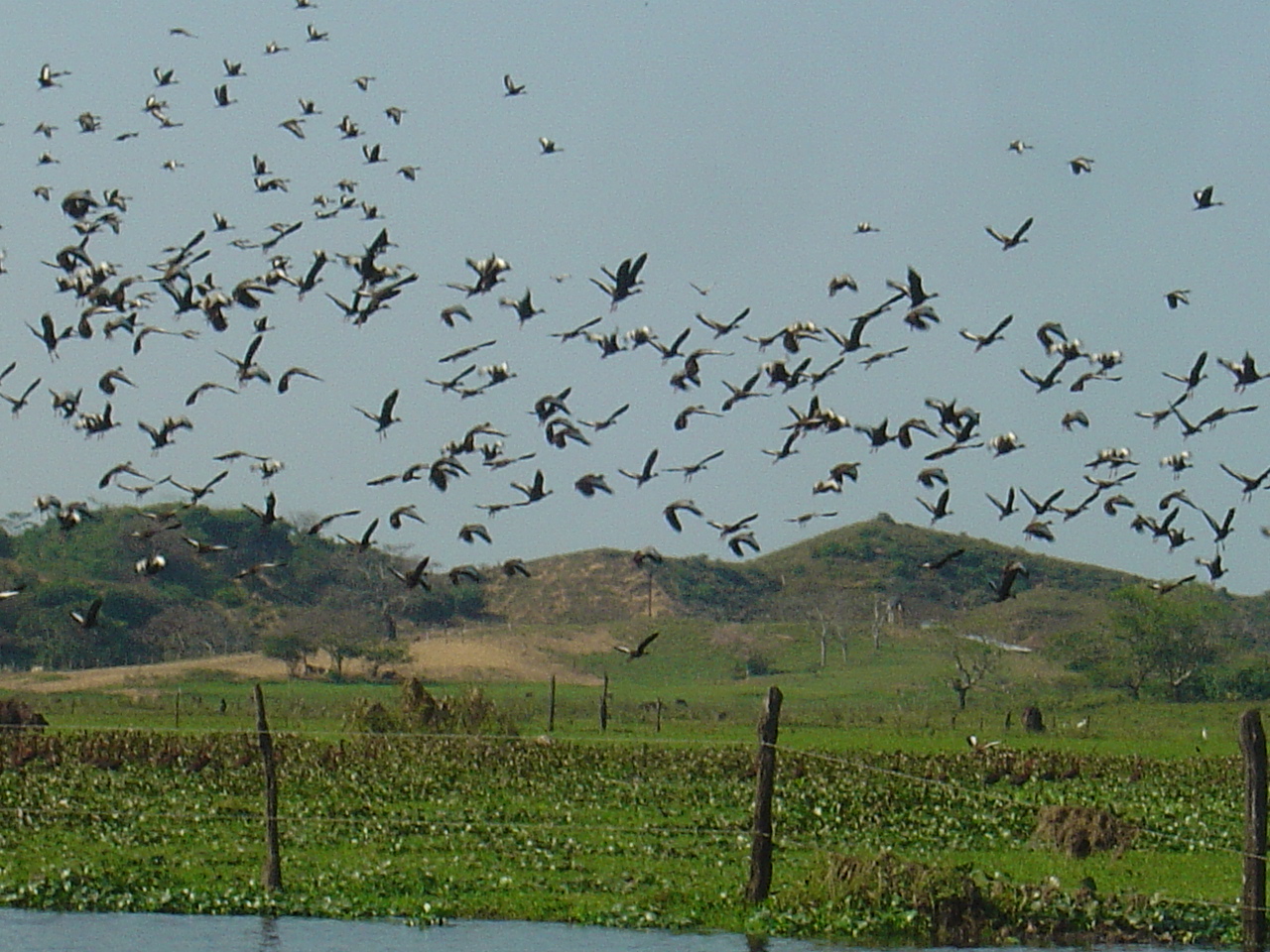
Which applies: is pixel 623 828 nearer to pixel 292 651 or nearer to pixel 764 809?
pixel 764 809

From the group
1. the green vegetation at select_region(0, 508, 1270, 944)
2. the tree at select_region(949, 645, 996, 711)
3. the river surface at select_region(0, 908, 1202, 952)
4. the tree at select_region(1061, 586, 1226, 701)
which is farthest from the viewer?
the tree at select_region(1061, 586, 1226, 701)

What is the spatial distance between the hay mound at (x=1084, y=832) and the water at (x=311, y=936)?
6846mm

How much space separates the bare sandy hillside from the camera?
3211 inches

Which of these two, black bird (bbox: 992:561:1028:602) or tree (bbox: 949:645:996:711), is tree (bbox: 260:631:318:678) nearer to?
tree (bbox: 949:645:996:711)

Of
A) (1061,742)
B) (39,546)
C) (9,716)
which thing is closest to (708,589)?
(39,546)

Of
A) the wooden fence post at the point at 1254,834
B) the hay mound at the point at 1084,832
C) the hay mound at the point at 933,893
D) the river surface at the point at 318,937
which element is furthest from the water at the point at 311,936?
the hay mound at the point at 1084,832

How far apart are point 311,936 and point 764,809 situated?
186 inches

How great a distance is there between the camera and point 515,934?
18531mm

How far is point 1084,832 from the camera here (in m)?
23.6

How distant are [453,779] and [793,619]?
95.1 m

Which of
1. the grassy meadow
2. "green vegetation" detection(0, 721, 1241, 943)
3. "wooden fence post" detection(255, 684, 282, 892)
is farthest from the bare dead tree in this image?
"wooden fence post" detection(255, 684, 282, 892)

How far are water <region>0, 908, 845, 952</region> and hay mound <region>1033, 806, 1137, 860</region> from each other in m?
6.85

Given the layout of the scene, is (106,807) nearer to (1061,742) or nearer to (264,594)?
(1061,742)

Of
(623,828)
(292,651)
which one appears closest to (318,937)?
(623,828)
